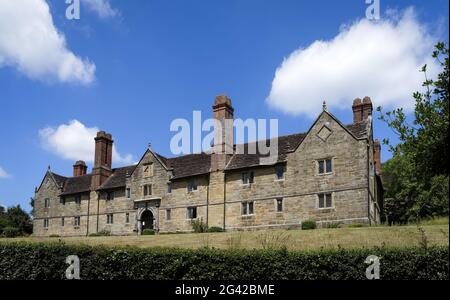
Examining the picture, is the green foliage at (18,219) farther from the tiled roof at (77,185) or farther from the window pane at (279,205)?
the window pane at (279,205)

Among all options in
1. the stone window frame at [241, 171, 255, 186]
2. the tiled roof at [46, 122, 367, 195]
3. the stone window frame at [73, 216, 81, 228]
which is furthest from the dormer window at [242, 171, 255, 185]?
the stone window frame at [73, 216, 81, 228]

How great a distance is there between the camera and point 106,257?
16.2 meters

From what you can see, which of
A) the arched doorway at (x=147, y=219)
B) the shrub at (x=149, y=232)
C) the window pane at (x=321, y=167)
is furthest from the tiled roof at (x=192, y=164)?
the shrub at (x=149, y=232)

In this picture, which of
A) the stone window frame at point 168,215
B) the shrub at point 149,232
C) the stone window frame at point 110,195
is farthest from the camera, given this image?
the stone window frame at point 110,195

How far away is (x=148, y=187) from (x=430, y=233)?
96.4ft

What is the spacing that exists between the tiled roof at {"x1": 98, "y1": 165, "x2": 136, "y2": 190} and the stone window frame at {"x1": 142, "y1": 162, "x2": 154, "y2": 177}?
2783 millimetres

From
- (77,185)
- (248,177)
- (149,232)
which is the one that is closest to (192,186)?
(149,232)

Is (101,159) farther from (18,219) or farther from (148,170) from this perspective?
(18,219)

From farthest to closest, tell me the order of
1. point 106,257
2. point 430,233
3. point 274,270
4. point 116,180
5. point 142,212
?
point 116,180
point 142,212
point 430,233
point 106,257
point 274,270

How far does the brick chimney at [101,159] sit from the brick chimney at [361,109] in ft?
89.4

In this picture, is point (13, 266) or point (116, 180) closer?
point (13, 266)

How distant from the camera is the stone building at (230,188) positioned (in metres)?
38.1

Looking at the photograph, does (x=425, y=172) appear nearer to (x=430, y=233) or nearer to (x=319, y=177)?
(x=430, y=233)
